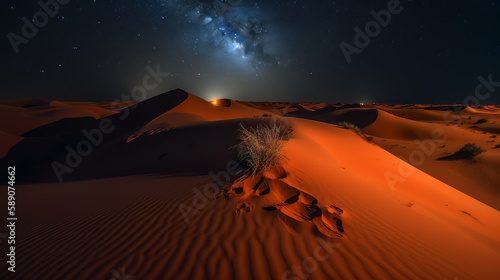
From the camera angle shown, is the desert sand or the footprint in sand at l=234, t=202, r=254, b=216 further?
the footprint in sand at l=234, t=202, r=254, b=216

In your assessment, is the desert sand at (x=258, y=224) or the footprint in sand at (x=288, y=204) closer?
the desert sand at (x=258, y=224)

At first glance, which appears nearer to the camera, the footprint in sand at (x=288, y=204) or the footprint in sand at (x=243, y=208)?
the footprint in sand at (x=288, y=204)

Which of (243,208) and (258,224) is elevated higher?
(243,208)

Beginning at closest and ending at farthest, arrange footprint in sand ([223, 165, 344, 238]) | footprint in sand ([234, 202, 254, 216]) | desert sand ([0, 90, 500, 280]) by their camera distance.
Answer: desert sand ([0, 90, 500, 280]), footprint in sand ([223, 165, 344, 238]), footprint in sand ([234, 202, 254, 216])

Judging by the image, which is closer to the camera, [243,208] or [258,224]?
[258,224]

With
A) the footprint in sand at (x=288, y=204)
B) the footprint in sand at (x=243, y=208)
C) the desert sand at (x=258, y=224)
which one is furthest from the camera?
the footprint in sand at (x=243, y=208)

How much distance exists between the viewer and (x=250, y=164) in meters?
5.18

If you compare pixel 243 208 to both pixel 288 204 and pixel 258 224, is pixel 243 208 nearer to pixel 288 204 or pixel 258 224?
pixel 258 224

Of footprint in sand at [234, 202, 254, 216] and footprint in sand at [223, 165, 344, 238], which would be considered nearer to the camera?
footprint in sand at [223, 165, 344, 238]

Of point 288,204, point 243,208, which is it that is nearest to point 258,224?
point 243,208

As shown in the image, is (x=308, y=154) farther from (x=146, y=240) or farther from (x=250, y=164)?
(x=146, y=240)

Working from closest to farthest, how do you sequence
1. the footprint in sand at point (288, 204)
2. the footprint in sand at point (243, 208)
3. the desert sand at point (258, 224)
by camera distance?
the desert sand at point (258, 224)
the footprint in sand at point (288, 204)
the footprint in sand at point (243, 208)

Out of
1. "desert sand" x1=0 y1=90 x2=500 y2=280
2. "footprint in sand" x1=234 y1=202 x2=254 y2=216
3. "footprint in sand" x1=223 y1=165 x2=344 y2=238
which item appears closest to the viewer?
"desert sand" x1=0 y1=90 x2=500 y2=280

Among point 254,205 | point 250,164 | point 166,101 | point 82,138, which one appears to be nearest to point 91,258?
point 254,205
